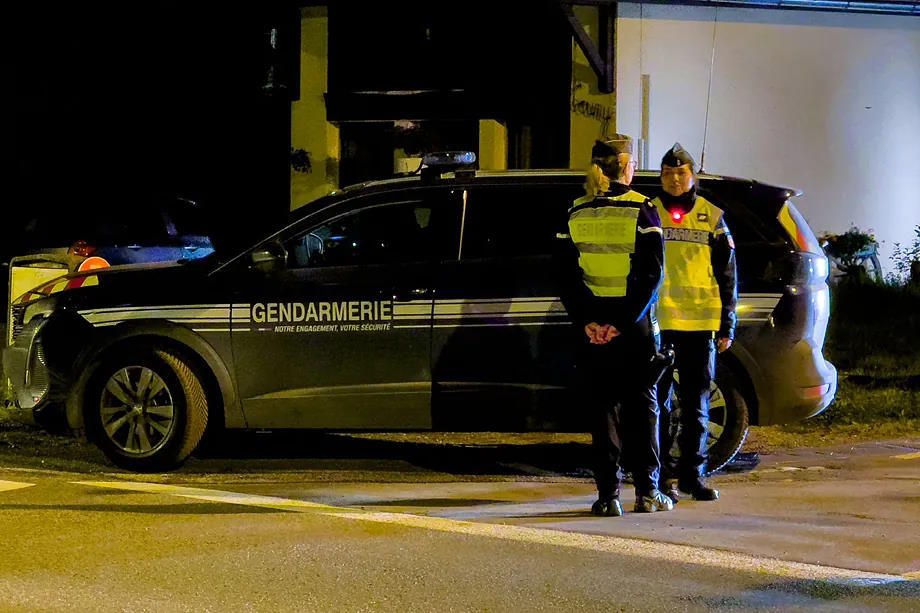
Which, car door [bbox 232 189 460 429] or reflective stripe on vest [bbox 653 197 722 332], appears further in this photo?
car door [bbox 232 189 460 429]

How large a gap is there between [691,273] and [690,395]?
631 millimetres

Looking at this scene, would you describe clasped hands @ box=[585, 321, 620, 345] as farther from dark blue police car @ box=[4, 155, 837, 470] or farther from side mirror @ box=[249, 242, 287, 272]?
side mirror @ box=[249, 242, 287, 272]

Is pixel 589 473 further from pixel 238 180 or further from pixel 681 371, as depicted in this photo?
pixel 238 180

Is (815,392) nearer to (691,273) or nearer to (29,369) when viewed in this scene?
(691,273)

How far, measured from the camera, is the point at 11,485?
6926 millimetres

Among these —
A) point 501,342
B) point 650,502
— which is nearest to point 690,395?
point 650,502

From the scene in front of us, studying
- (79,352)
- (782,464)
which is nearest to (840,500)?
(782,464)

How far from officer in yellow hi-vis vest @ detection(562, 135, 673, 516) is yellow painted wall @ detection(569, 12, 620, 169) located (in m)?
9.48

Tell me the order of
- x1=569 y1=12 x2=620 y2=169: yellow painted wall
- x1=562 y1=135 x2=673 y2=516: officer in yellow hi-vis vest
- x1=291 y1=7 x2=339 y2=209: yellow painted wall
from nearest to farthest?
1. x1=562 y1=135 x2=673 y2=516: officer in yellow hi-vis vest
2. x1=569 y1=12 x2=620 y2=169: yellow painted wall
3. x1=291 y1=7 x2=339 y2=209: yellow painted wall

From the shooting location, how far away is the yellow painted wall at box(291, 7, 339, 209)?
1688 centimetres

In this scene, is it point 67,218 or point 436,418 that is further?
point 67,218

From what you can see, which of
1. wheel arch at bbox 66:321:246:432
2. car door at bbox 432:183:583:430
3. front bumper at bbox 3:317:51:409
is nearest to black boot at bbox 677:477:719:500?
car door at bbox 432:183:583:430

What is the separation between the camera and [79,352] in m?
7.39

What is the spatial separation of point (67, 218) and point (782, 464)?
9695 millimetres
